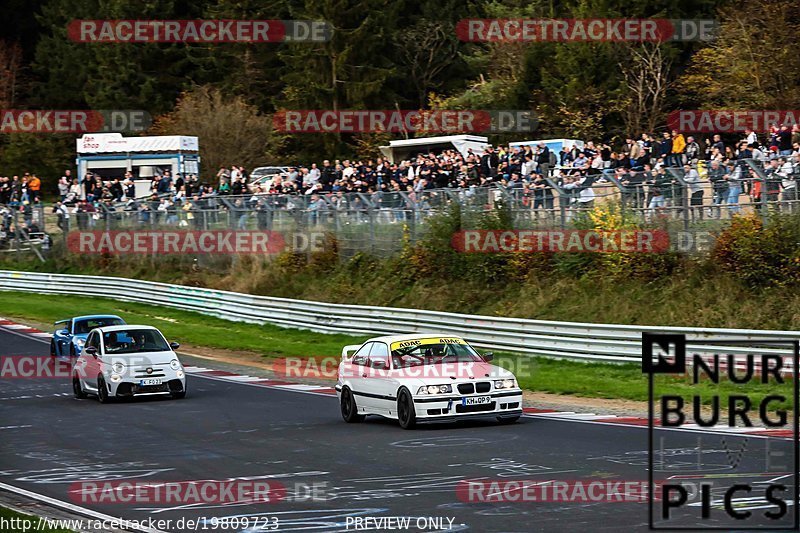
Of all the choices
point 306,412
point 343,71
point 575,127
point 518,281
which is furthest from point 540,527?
point 343,71

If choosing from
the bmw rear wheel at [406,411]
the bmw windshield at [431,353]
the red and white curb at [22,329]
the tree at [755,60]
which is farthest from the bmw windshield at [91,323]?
the tree at [755,60]

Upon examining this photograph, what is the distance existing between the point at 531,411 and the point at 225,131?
152ft

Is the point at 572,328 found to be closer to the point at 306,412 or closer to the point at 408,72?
the point at 306,412

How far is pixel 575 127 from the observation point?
50.0 metres

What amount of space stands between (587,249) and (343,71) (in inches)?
1680

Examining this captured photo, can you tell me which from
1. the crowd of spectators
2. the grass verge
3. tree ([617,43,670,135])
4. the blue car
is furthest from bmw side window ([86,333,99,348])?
tree ([617,43,670,135])

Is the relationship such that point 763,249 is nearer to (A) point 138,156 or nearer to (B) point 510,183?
(B) point 510,183

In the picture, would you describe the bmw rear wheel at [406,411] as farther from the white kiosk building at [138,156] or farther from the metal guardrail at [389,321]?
the white kiosk building at [138,156]

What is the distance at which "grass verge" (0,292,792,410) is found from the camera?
2094cm

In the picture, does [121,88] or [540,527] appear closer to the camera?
[540,527]

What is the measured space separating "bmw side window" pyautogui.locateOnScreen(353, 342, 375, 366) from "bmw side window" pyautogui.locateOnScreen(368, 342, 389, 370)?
5.3 inches

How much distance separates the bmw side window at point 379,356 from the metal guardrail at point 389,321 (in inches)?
180

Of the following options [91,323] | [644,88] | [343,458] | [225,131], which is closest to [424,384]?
[343,458]

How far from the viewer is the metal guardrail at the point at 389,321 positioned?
23219 mm
